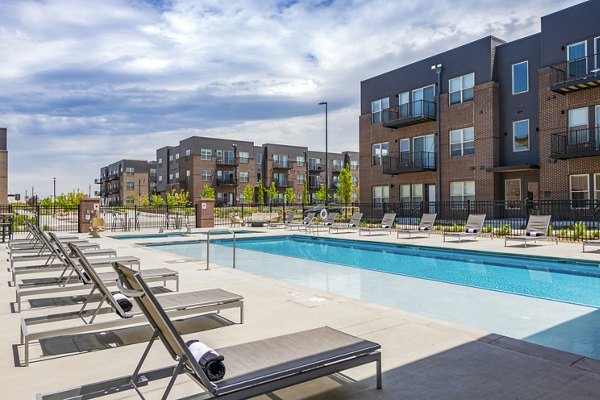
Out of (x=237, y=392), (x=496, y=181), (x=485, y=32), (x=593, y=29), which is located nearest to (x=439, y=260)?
(x=237, y=392)

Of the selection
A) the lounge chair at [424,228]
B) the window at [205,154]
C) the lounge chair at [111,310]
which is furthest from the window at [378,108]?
the window at [205,154]

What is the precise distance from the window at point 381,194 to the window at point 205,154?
3334cm

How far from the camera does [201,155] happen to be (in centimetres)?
6006

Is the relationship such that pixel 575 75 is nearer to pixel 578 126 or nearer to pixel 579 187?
pixel 578 126

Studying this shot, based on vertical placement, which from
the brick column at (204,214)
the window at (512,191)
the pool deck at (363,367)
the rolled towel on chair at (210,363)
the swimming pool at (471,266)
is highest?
the window at (512,191)

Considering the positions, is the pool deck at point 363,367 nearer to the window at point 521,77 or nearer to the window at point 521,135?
the window at point 521,135

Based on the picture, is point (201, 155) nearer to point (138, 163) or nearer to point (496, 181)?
point (138, 163)

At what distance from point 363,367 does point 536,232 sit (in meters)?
13.4

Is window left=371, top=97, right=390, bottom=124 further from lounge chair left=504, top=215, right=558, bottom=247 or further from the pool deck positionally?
the pool deck

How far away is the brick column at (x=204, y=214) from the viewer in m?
25.6

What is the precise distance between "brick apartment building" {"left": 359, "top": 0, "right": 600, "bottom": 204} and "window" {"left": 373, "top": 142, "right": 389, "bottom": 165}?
75 mm

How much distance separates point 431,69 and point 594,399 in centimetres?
2825

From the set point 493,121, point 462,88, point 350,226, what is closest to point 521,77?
point 493,121

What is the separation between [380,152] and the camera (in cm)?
3250
